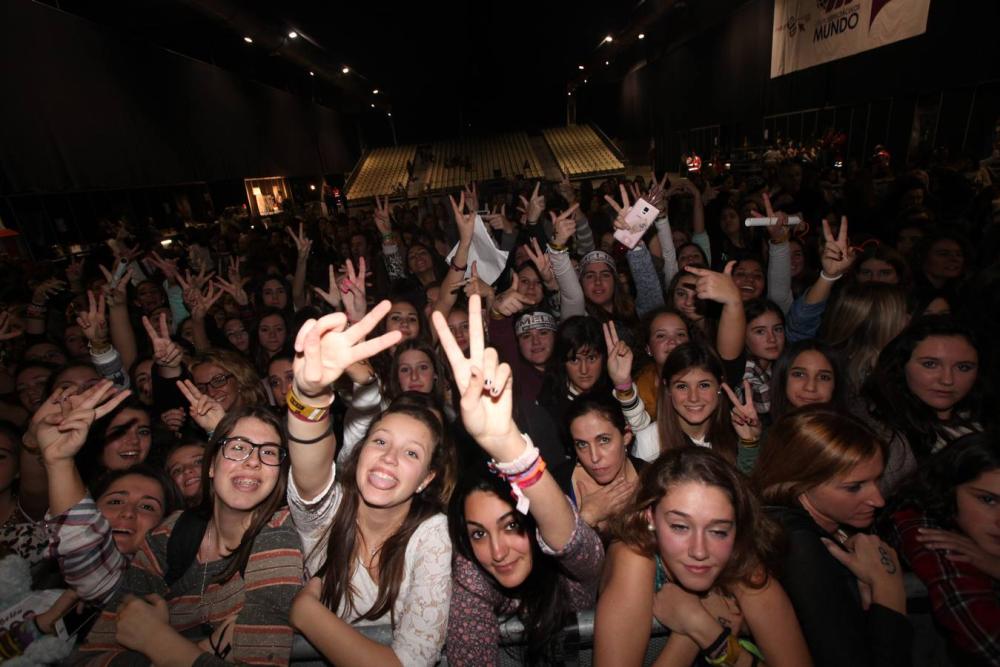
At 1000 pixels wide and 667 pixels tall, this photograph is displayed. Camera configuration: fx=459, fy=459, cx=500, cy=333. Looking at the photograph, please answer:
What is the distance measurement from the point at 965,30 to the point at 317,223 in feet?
38.5

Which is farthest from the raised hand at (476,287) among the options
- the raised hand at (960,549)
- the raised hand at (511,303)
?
the raised hand at (960,549)

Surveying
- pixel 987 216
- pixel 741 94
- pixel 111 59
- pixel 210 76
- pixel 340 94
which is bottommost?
pixel 987 216

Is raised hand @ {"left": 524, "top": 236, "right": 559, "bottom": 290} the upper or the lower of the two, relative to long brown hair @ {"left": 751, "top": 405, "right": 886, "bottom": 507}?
upper

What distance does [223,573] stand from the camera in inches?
69.2

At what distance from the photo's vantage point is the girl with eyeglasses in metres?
1.46

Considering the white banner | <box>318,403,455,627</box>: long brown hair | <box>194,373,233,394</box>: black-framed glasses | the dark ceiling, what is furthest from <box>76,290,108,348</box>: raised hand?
the white banner

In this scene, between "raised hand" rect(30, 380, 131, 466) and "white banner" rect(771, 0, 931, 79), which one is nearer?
"raised hand" rect(30, 380, 131, 466)

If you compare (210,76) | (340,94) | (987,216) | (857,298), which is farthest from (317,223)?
(340,94)

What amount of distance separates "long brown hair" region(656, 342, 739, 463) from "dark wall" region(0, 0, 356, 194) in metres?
9.25

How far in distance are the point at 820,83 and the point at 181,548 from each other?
1373 centimetres

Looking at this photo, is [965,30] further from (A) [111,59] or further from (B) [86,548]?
(A) [111,59]

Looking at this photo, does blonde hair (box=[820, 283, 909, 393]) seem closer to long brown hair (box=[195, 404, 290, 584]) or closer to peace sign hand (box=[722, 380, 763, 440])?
peace sign hand (box=[722, 380, 763, 440])

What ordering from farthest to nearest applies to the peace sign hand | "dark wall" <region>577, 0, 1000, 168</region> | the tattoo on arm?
"dark wall" <region>577, 0, 1000, 168</region> < the peace sign hand < the tattoo on arm

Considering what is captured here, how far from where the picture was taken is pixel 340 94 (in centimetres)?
2670
